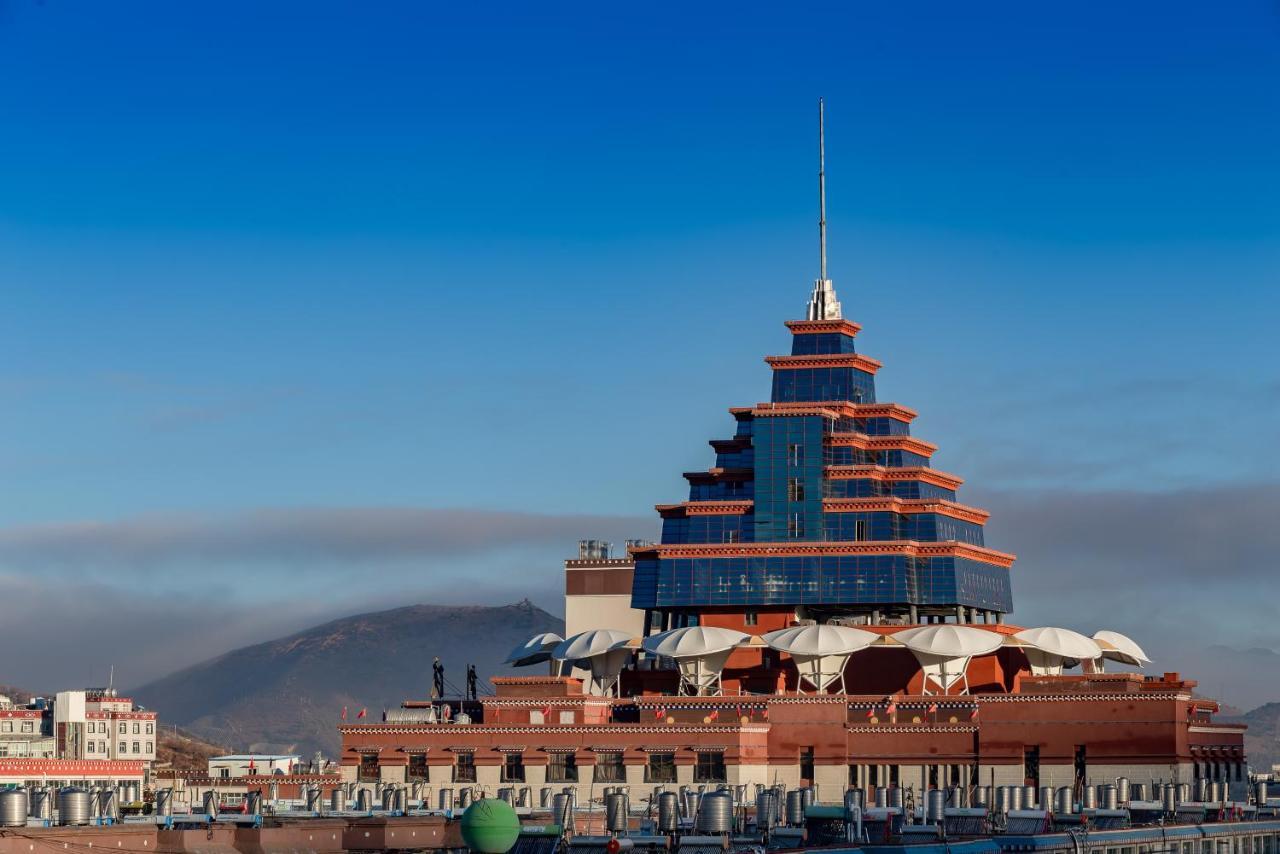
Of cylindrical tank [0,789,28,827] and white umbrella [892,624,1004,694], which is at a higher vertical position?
white umbrella [892,624,1004,694]

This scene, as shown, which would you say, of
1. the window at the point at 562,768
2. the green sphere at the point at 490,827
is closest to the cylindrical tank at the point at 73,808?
the green sphere at the point at 490,827

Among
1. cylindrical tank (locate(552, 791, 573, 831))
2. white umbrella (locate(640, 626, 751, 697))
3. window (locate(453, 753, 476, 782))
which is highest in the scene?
white umbrella (locate(640, 626, 751, 697))

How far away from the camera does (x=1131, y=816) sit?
133 metres

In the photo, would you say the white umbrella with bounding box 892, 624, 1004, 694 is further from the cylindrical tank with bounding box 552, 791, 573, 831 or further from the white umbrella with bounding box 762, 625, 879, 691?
the cylindrical tank with bounding box 552, 791, 573, 831

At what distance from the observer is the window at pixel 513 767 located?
19250 cm

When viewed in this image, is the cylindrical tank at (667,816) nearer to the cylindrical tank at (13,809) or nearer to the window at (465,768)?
the cylindrical tank at (13,809)

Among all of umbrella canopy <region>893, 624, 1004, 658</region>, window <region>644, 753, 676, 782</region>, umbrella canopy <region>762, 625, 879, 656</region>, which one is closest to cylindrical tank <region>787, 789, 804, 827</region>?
window <region>644, 753, 676, 782</region>

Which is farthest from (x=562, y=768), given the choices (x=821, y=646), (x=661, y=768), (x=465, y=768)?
(x=821, y=646)

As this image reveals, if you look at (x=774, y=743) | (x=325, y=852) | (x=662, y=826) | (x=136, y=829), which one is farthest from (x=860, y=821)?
(x=774, y=743)

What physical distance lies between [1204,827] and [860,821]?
57.6 ft

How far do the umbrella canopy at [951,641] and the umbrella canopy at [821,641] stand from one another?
12.1 ft

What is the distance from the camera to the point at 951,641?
191625 mm

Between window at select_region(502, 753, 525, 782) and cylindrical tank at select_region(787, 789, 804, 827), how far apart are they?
62.2 metres

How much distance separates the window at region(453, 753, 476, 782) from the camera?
19375cm
